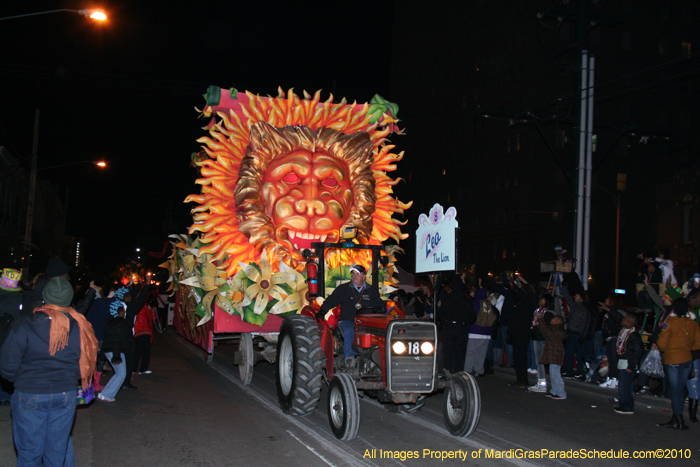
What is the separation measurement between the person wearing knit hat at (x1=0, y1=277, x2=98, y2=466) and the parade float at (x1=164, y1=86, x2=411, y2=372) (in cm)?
530

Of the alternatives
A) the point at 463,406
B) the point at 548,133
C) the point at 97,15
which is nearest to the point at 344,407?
the point at 463,406

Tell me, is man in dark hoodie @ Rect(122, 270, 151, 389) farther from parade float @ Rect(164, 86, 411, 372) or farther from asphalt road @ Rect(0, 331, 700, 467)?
parade float @ Rect(164, 86, 411, 372)

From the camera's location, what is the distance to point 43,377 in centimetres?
443

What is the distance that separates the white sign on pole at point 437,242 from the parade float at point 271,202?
6.96ft

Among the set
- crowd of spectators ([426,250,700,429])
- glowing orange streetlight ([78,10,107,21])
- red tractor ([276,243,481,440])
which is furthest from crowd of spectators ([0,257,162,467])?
glowing orange streetlight ([78,10,107,21])

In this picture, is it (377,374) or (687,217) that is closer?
(377,374)

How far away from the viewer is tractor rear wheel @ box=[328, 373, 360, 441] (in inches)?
253

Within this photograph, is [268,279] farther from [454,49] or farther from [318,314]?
[454,49]

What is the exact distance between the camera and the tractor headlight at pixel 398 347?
22.0ft

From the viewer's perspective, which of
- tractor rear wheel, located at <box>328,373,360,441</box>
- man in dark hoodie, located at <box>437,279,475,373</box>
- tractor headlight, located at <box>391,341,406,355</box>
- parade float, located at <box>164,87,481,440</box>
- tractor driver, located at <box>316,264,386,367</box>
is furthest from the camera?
man in dark hoodie, located at <box>437,279,475,373</box>

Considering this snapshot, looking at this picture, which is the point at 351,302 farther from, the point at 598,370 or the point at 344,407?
the point at 598,370

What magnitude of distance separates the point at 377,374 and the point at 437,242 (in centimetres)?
186

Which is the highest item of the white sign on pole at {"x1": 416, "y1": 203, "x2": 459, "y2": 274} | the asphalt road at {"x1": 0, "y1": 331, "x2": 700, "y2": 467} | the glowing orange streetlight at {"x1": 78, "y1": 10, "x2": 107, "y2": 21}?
the glowing orange streetlight at {"x1": 78, "y1": 10, "x2": 107, "y2": 21}

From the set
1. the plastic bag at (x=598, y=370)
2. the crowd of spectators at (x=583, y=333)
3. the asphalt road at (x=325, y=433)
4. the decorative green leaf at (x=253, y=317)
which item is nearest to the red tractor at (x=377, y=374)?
the asphalt road at (x=325, y=433)
